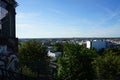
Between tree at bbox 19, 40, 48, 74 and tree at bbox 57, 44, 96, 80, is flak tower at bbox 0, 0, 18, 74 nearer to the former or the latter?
tree at bbox 57, 44, 96, 80

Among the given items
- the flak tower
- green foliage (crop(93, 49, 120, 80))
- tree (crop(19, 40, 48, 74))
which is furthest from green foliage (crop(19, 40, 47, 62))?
the flak tower

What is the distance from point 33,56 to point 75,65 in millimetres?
14372

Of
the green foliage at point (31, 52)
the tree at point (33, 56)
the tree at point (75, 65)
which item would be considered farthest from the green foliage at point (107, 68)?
the green foliage at point (31, 52)

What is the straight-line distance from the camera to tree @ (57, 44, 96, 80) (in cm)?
3406

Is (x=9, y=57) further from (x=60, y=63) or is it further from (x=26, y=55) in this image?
(x=26, y=55)

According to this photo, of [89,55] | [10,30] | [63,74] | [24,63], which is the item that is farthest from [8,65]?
[24,63]

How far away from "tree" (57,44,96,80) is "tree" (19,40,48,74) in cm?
929

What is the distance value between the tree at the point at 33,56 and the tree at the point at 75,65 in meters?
9.29

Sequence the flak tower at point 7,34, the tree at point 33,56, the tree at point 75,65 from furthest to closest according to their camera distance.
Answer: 1. the tree at point 33,56
2. the tree at point 75,65
3. the flak tower at point 7,34

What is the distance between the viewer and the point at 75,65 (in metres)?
34.5

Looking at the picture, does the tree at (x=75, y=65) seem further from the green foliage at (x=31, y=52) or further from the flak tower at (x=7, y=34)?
the green foliage at (x=31, y=52)

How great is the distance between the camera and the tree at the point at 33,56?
146 ft

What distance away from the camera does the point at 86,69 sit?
113 ft

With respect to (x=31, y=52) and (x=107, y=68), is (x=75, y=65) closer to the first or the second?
(x=107, y=68)
